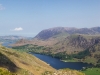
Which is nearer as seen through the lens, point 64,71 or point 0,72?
point 0,72

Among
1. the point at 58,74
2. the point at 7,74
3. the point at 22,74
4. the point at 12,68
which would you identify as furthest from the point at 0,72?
the point at 12,68

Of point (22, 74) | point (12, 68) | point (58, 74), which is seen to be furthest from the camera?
point (12, 68)

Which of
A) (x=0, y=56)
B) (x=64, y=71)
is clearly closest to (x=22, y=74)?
(x=0, y=56)

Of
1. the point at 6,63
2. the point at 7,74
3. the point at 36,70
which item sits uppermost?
the point at 7,74

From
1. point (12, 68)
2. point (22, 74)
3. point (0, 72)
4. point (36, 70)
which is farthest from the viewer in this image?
point (36, 70)

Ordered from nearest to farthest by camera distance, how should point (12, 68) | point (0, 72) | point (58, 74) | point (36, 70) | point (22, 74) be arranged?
point (0, 72), point (58, 74), point (22, 74), point (12, 68), point (36, 70)

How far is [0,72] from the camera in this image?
44.7 metres

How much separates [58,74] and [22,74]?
50.0m

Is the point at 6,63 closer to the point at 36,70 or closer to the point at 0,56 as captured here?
the point at 0,56

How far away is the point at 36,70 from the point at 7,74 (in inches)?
4250

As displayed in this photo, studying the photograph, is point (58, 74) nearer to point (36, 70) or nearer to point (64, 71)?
point (64, 71)

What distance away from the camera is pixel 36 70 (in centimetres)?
15162

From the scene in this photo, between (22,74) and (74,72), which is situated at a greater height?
(74,72)

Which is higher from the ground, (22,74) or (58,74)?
(58,74)
